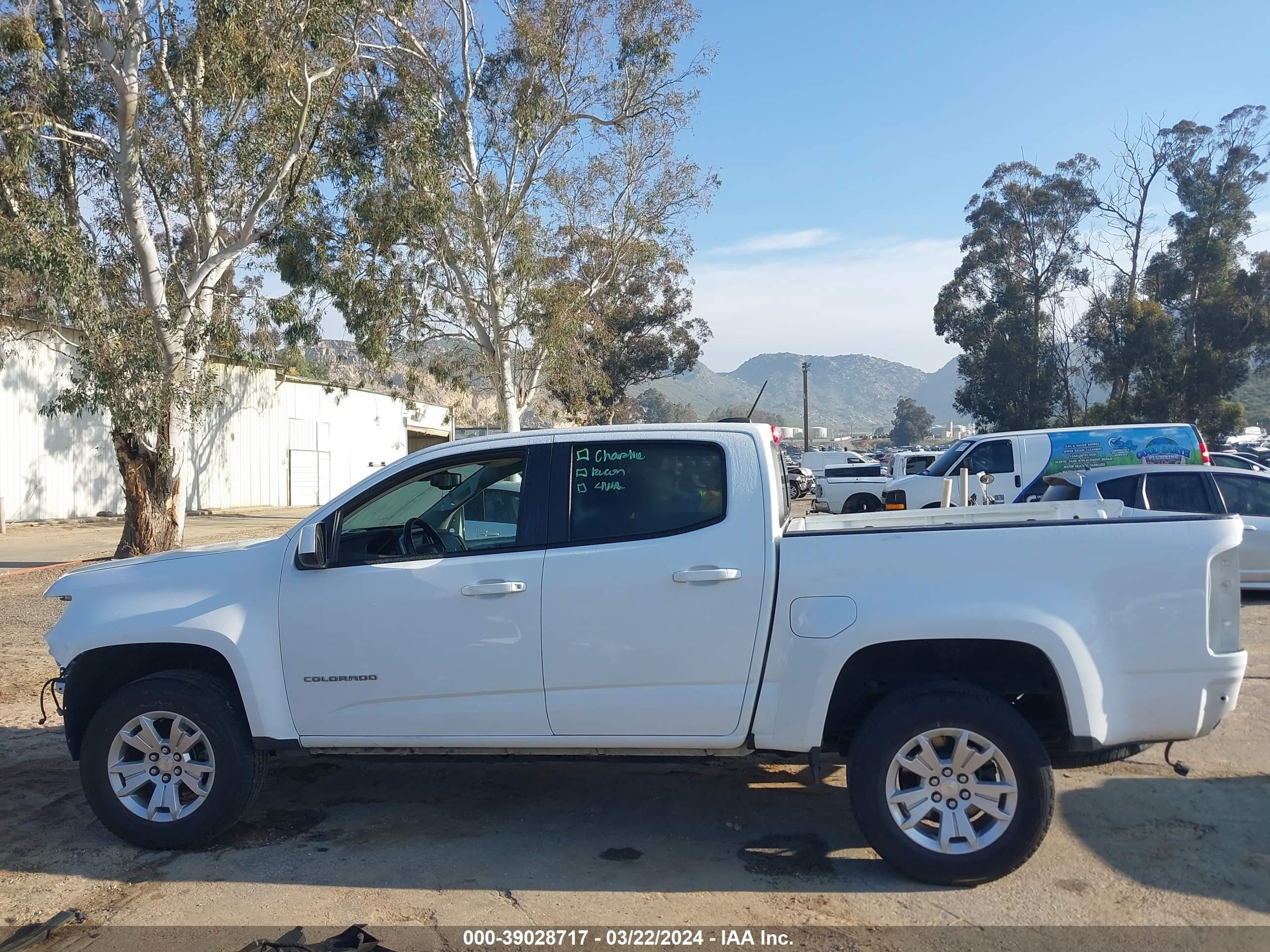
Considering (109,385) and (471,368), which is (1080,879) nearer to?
(109,385)

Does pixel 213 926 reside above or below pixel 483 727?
below

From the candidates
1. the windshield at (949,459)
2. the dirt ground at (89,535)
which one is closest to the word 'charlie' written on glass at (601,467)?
the dirt ground at (89,535)

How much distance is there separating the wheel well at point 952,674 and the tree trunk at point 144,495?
1457 cm

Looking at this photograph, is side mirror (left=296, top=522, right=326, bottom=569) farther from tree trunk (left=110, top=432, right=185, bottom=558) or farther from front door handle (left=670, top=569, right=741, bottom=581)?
tree trunk (left=110, top=432, right=185, bottom=558)

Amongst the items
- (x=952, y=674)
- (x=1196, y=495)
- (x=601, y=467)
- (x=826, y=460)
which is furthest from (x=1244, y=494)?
(x=826, y=460)

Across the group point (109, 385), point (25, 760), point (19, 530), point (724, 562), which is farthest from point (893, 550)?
point (19, 530)

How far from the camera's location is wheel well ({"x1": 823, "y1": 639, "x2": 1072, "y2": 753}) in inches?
174

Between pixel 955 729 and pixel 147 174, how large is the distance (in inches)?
636

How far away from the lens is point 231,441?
32.3 metres

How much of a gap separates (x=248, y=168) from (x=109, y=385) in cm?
427

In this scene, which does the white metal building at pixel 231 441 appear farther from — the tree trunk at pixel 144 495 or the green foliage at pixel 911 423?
the green foliage at pixel 911 423

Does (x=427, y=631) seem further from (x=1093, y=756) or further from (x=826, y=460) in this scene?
(x=826, y=460)

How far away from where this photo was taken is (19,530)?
23766 mm

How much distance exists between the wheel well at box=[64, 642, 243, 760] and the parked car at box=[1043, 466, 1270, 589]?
8740 mm
